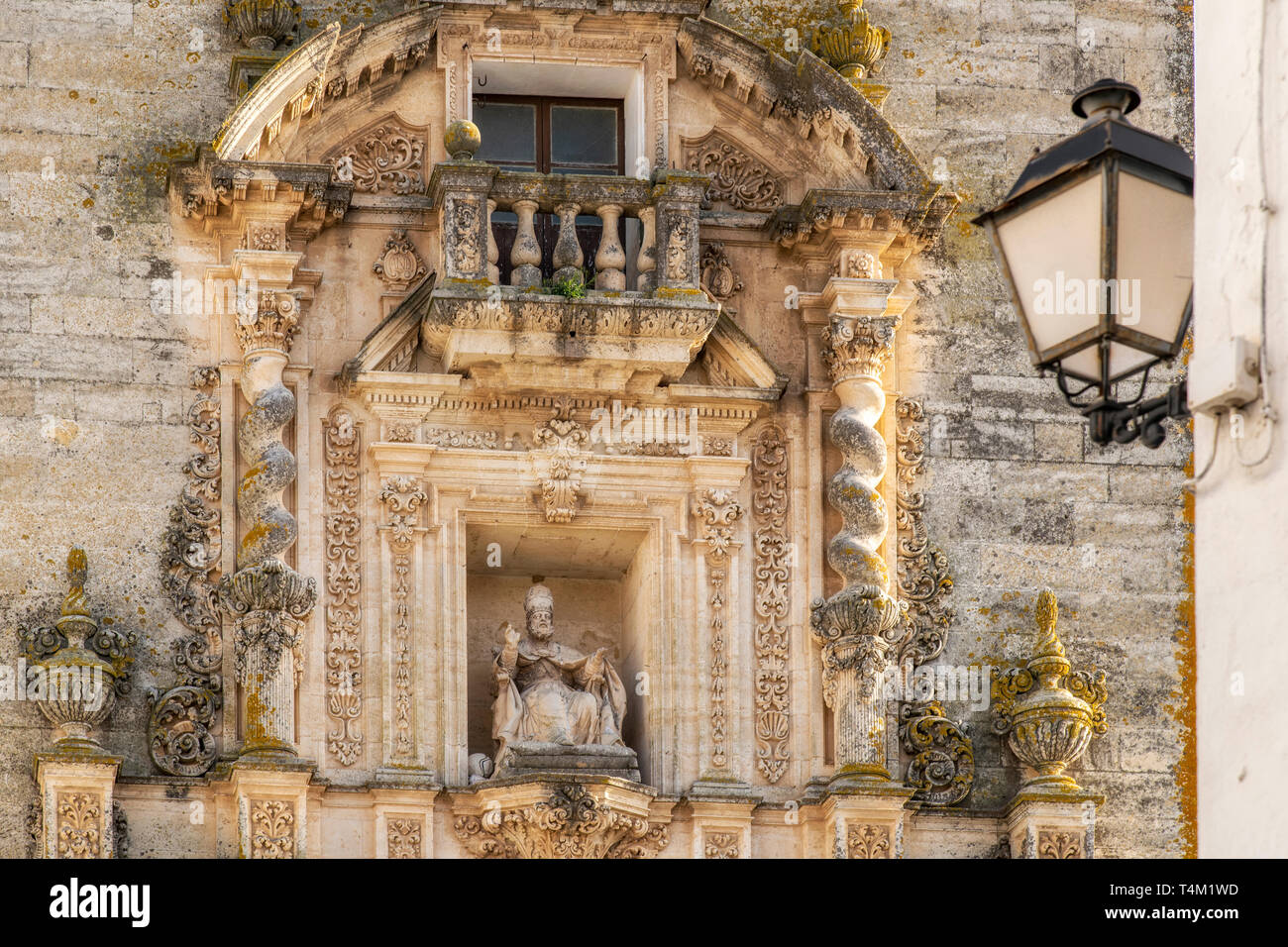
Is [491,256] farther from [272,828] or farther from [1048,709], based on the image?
[1048,709]

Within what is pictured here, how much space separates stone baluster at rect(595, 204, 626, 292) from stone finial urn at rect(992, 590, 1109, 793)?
8.10 feet

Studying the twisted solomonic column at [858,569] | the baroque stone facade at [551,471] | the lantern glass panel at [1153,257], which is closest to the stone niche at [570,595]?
the baroque stone facade at [551,471]

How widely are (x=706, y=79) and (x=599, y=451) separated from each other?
6.37 feet

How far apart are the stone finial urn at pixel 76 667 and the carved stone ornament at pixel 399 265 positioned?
6.31ft

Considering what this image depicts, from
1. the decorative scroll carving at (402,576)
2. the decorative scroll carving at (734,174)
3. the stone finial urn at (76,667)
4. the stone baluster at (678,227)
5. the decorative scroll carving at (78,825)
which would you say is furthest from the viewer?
the decorative scroll carving at (734,174)

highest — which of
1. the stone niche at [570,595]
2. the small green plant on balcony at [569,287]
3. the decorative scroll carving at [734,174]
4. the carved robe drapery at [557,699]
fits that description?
the decorative scroll carving at [734,174]

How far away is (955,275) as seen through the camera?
14.0 meters

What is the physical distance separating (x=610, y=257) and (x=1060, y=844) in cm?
336

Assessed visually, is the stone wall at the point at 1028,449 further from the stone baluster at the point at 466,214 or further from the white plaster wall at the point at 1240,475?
the white plaster wall at the point at 1240,475

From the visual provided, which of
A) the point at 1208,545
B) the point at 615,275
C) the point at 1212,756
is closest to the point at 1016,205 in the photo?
the point at 1208,545

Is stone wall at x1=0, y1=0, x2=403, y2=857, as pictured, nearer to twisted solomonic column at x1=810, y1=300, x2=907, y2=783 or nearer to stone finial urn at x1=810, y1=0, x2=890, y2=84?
stone finial urn at x1=810, y1=0, x2=890, y2=84

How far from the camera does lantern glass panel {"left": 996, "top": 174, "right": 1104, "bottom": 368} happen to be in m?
7.29

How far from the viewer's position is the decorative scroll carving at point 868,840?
41.7ft

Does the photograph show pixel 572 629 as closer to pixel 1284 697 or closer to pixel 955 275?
pixel 955 275
